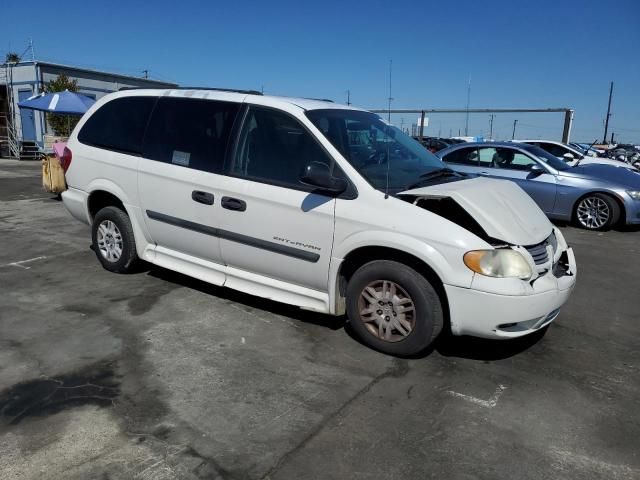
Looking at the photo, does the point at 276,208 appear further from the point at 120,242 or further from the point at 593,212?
the point at 593,212

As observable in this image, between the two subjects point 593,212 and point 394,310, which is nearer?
point 394,310

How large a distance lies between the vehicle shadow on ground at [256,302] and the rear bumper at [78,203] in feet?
2.94

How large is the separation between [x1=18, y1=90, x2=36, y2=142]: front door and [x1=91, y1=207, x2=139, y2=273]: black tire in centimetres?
2127

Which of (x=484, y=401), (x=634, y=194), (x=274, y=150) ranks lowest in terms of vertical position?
(x=484, y=401)

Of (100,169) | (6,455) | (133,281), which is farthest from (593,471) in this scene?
(100,169)

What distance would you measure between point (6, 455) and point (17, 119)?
83.6 feet

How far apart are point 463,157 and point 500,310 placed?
7.12 m

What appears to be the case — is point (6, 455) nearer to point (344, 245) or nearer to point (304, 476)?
point (304, 476)

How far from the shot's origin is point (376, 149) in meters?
4.37

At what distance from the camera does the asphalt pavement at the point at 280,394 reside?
2654mm

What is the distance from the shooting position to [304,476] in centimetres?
254

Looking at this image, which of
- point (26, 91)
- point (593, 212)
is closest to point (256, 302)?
point (593, 212)

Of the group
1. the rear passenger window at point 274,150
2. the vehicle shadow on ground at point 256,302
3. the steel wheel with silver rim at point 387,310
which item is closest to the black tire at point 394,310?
the steel wheel with silver rim at point 387,310

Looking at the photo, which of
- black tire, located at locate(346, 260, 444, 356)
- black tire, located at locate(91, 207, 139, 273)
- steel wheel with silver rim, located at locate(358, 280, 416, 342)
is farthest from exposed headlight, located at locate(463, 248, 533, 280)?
black tire, located at locate(91, 207, 139, 273)
